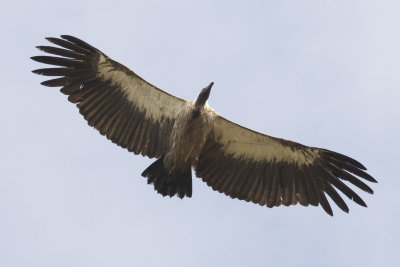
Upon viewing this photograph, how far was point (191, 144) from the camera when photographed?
55.2 feet

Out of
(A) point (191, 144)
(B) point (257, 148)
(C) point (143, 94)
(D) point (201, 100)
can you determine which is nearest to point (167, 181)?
(A) point (191, 144)

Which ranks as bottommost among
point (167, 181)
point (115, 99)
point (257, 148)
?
point (167, 181)

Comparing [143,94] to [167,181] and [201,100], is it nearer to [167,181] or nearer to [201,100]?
[201,100]

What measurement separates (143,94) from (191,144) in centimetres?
128

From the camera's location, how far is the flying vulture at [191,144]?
669 inches

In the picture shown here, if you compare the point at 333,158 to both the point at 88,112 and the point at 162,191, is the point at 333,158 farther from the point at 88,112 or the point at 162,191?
the point at 88,112

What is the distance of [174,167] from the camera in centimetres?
1686

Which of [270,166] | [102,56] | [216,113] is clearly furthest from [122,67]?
[270,166]

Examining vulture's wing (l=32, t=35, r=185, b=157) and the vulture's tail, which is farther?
vulture's wing (l=32, t=35, r=185, b=157)

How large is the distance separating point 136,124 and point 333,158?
3408mm

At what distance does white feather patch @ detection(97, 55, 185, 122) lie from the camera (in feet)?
56.5

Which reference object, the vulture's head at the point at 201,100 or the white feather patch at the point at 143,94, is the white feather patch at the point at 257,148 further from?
the white feather patch at the point at 143,94

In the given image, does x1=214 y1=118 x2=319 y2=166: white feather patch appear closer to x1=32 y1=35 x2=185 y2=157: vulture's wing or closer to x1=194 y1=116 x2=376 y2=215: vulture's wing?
x1=194 y1=116 x2=376 y2=215: vulture's wing

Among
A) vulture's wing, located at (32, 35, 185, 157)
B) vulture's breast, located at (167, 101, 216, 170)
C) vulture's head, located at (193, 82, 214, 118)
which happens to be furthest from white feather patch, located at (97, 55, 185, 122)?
vulture's head, located at (193, 82, 214, 118)
